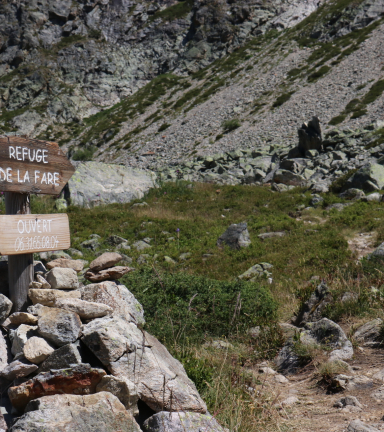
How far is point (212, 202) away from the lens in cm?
1608

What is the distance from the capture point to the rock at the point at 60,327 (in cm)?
335

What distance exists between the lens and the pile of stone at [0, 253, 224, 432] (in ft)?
8.84

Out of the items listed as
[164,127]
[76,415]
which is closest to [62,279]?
[76,415]

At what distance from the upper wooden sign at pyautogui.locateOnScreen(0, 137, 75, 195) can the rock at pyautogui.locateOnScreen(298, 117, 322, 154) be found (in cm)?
2135

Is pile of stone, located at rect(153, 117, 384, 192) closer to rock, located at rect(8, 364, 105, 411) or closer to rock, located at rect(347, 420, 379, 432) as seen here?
rock, located at rect(347, 420, 379, 432)

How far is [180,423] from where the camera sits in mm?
2922

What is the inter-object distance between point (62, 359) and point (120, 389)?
0.54 m

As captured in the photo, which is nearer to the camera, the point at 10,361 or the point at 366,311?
the point at 10,361

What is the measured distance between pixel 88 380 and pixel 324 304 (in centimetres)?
431

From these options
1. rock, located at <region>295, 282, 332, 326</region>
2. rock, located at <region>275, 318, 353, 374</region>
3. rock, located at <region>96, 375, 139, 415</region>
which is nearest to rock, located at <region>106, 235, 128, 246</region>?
rock, located at <region>295, 282, 332, 326</region>

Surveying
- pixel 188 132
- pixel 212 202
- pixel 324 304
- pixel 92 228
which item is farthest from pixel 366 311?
pixel 188 132

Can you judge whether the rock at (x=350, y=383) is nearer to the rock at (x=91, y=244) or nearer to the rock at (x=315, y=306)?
the rock at (x=315, y=306)

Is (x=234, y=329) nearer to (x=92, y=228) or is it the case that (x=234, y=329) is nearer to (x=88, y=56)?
(x=92, y=228)

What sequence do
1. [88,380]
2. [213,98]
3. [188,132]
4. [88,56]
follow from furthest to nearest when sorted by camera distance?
[88,56]
[213,98]
[188,132]
[88,380]
